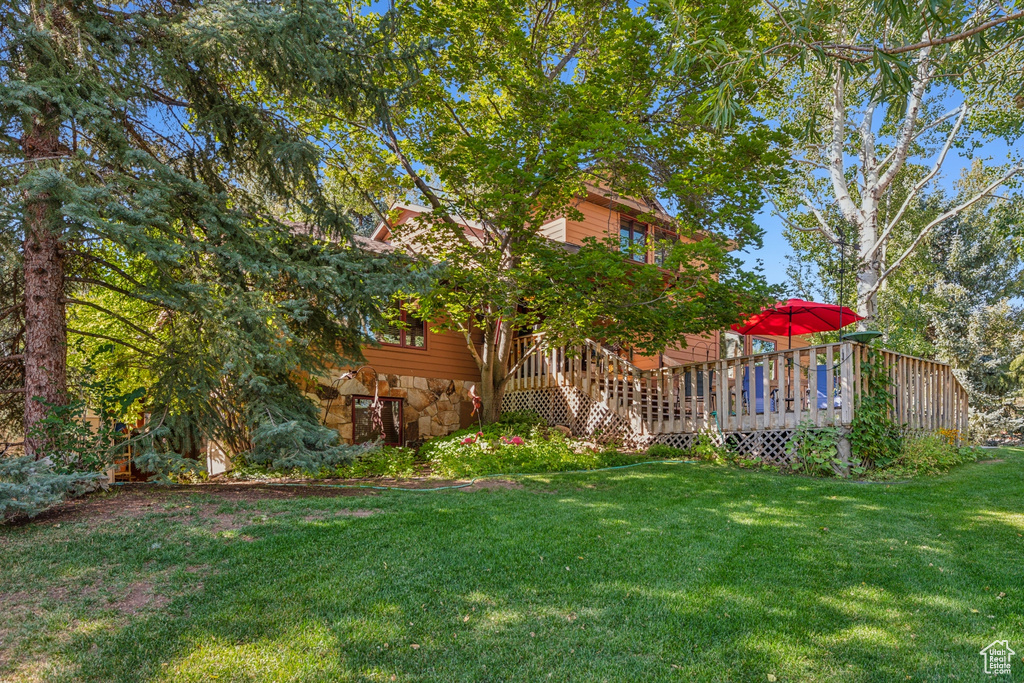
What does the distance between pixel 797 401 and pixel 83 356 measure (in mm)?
10312

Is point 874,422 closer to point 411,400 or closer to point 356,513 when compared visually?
point 356,513

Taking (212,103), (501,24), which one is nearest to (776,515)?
(212,103)

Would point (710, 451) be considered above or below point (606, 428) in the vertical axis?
below

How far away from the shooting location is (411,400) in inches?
509

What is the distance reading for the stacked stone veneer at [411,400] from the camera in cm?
1189

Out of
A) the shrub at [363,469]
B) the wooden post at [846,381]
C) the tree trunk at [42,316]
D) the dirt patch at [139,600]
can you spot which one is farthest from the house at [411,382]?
the dirt patch at [139,600]

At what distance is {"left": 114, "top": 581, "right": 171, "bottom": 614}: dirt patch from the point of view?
143 inches

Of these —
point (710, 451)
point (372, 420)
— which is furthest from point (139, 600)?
point (372, 420)

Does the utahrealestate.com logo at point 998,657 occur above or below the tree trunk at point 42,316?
below

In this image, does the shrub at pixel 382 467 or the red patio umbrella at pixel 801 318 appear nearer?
the shrub at pixel 382 467

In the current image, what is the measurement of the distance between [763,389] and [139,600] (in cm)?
840

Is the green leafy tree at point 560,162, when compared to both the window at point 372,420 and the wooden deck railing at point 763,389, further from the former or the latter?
the window at point 372,420

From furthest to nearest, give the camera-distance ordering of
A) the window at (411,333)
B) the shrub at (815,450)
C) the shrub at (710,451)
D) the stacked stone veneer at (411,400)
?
the window at (411,333) → the stacked stone veneer at (411,400) → the shrub at (710,451) → the shrub at (815,450)

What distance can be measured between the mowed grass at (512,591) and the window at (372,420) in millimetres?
5979
